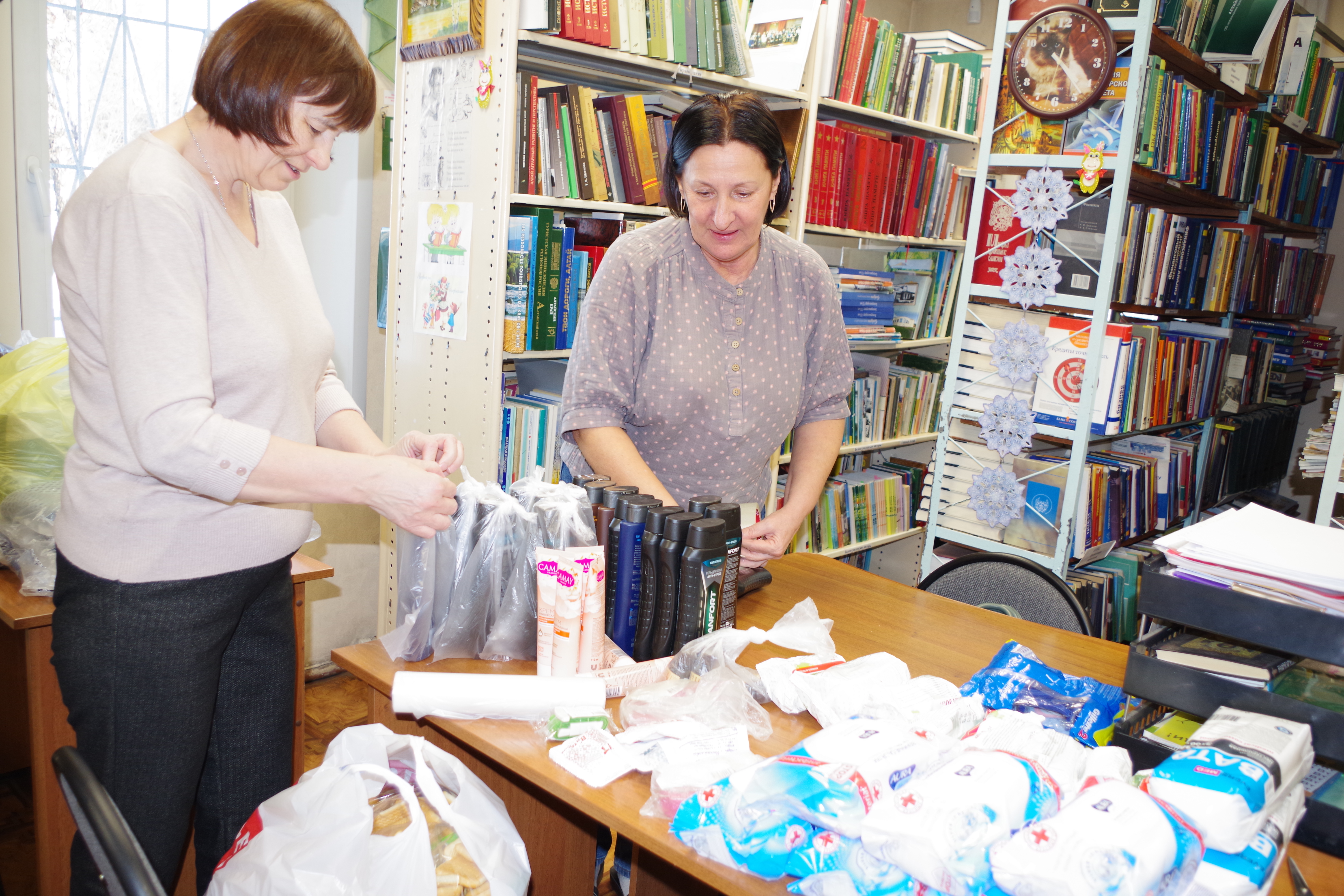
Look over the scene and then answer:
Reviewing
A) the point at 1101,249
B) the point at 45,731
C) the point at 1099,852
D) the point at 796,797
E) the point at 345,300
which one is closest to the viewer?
the point at 1099,852

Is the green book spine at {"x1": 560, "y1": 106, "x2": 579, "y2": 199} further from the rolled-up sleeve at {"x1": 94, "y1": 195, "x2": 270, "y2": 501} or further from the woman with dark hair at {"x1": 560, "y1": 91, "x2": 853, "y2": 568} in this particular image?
the rolled-up sleeve at {"x1": 94, "y1": 195, "x2": 270, "y2": 501}

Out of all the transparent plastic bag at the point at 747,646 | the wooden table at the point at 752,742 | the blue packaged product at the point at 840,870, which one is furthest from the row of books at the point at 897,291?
the blue packaged product at the point at 840,870

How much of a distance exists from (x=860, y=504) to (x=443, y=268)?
6.28 feet

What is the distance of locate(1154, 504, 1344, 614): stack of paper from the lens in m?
1.04

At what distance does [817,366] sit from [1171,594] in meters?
0.92

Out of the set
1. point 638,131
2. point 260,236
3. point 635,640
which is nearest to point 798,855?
point 635,640

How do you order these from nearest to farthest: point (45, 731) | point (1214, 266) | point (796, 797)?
point (796, 797) < point (45, 731) < point (1214, 266)

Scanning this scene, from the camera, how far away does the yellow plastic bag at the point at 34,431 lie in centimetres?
168

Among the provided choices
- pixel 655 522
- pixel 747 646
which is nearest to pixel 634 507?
pixel 655 522

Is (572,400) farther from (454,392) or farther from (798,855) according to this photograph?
(798,855)

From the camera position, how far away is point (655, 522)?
1267mm

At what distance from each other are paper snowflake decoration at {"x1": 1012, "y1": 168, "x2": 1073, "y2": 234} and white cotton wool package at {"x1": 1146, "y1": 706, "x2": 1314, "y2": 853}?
6.27 ft

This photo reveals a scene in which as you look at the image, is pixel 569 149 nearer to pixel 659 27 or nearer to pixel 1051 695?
pixel 659 27

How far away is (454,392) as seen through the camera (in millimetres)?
2398
